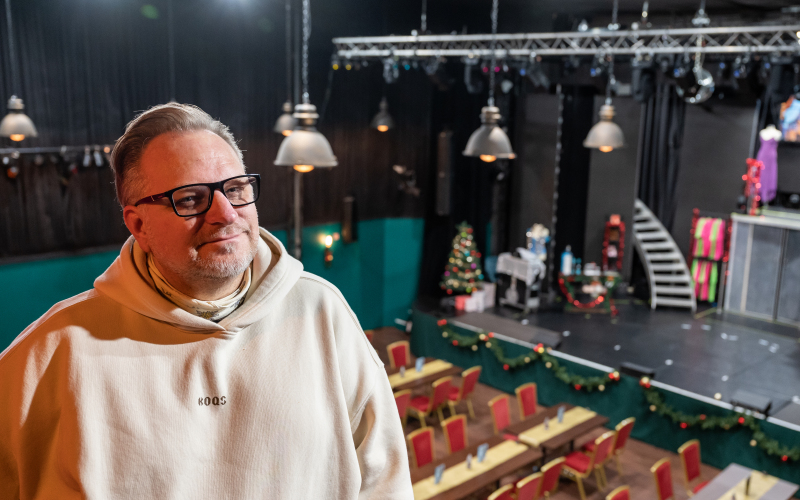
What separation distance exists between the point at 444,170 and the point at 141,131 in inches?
407

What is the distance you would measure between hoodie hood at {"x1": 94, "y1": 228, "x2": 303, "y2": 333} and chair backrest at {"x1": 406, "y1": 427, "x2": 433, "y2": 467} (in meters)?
5.43

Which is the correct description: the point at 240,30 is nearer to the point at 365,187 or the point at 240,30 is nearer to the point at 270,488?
the point at 365,187

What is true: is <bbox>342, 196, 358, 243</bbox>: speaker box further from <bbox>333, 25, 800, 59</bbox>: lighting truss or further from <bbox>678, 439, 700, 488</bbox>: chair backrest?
<bbox>678, 439, 700, 488</bbox>: chair backrest

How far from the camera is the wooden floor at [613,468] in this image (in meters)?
7.18

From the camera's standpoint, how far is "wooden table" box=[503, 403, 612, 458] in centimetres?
673

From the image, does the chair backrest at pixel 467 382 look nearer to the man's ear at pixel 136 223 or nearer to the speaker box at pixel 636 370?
the speaker box at pixel 636 370

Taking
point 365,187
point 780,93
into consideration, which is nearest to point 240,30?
point 365,187

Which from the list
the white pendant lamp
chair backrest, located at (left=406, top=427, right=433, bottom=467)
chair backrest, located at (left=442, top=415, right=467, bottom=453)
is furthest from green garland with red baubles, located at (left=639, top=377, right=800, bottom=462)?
chair backrest, located at (left=406, top=427, right=433, bottom=467)

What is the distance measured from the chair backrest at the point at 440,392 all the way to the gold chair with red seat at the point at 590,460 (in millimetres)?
1723

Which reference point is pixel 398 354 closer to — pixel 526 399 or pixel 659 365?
pixel 526 399

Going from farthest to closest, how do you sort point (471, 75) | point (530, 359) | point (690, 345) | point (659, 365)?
point (690, 345) → point (471, 75) → point (530, 359) → point (659, 365)

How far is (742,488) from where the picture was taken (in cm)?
596

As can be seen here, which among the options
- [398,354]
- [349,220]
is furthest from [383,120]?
[398,354]

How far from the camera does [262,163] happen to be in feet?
34.3
